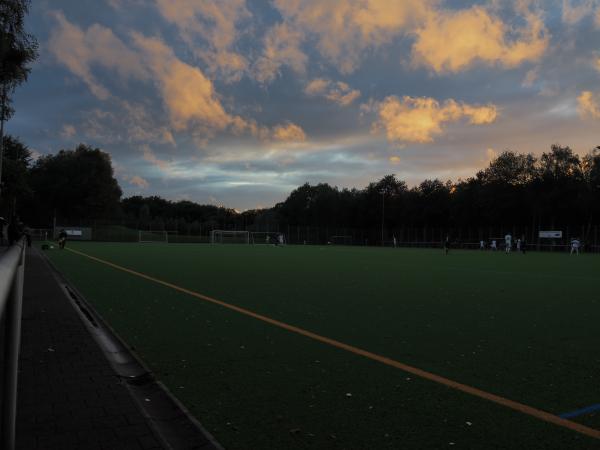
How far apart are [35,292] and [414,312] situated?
7951 millimetres

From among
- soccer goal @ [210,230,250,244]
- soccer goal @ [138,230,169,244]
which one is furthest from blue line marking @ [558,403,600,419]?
soccer goal @ [138,230,169,244]

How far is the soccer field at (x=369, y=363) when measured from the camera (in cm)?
350

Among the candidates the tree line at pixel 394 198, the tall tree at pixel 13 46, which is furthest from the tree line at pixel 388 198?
the tall tree at pixel 13 46

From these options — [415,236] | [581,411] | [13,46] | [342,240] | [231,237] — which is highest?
[13,46]

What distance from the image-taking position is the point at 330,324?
746cm

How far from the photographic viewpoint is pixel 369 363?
5.25 m

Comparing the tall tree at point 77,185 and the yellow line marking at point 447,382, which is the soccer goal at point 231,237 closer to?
the tall tree at point 77,185

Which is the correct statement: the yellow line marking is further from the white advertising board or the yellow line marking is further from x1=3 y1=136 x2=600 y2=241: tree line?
the white advertising board

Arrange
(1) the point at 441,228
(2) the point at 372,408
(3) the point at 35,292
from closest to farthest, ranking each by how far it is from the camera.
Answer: (2) the point at 372,408 < (3) the point at 35,292 < (1) the point at 441,228

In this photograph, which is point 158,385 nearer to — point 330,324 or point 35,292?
point 330,324

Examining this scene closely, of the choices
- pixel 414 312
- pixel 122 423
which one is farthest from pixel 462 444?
pixel 414 312

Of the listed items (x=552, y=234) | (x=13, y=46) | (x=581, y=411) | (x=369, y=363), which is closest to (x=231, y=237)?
(x=552, y=234)

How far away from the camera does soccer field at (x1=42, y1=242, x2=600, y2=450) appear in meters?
3.50

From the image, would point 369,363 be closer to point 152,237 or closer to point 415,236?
point 152,237
